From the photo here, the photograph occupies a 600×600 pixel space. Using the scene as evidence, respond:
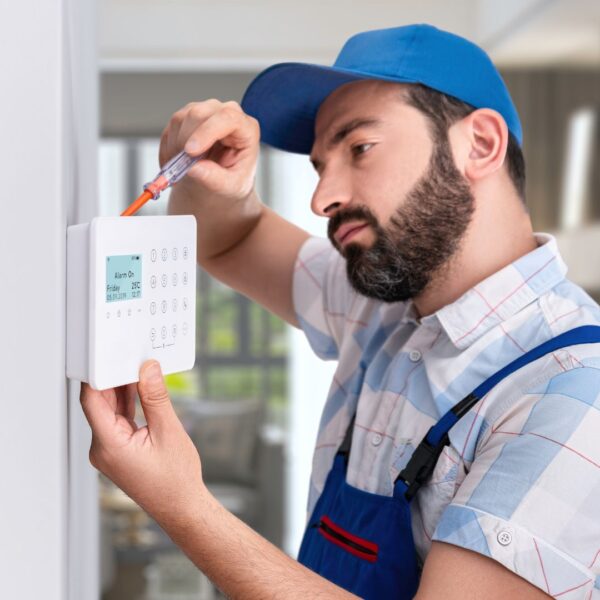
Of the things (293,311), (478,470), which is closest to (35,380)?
(478,470)

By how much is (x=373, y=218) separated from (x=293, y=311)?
0.44m

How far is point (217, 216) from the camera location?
139cm

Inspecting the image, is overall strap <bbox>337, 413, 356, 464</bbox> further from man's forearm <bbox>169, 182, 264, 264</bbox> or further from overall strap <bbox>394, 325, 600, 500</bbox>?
man's forearm <bbox>169, 182, 264, 264</bbox>

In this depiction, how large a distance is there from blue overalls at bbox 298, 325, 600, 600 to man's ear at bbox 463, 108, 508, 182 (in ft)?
1.03

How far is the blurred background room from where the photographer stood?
434cm

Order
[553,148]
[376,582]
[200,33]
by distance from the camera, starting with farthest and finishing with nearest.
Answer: [553,148] < [200,33] < [376,582]

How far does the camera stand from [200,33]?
15.4 ft

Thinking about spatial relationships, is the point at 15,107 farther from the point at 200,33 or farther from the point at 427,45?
the point at 200,33

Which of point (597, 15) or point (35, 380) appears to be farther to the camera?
point (597, 15)

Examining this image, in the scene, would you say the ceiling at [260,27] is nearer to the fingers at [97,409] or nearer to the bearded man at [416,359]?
the bearded man at [416,359]

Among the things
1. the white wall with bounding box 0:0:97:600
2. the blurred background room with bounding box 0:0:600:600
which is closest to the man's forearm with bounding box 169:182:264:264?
the white wall with bounding box 0:0:97:600

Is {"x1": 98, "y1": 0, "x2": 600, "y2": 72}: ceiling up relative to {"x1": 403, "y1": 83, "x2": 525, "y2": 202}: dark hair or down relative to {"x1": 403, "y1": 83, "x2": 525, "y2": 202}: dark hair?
up

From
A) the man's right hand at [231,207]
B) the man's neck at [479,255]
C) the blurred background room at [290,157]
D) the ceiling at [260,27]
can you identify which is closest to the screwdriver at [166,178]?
→ the man's right hand at [231,207]

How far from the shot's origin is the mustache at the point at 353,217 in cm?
118
